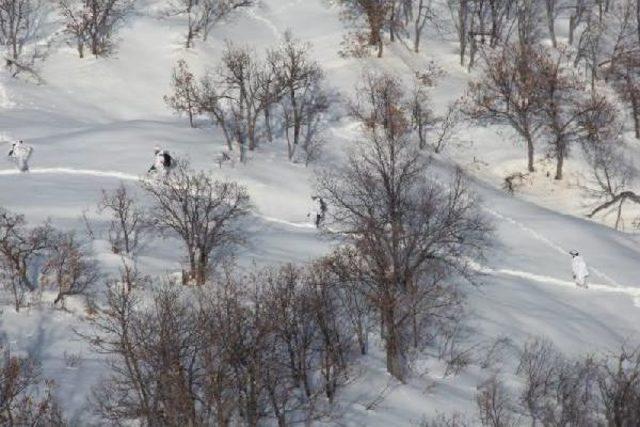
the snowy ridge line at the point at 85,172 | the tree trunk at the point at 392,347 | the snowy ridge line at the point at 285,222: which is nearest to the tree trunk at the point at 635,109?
the snowy ridge line at the point at 285,222

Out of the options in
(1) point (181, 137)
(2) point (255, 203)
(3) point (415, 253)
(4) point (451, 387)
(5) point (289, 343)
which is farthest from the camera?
(1) point (181, 137)

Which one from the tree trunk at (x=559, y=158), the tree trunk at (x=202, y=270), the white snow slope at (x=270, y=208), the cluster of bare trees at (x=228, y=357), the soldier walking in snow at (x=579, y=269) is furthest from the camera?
the tree trunk at (x=559, y=158)

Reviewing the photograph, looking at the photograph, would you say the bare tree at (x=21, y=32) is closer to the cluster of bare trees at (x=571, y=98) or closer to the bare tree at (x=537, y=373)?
the cluster of bare trees at (x=571, y=98)

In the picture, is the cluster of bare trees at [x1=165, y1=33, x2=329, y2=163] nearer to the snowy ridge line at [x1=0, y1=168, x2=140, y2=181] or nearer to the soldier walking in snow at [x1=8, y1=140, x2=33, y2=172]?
the snowy ridge line at [x1=0, y1=168, x2=140, y2=181]

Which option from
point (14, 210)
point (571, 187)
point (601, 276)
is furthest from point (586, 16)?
point (14, 210)

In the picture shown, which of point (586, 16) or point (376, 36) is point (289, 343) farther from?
point (586, 16)

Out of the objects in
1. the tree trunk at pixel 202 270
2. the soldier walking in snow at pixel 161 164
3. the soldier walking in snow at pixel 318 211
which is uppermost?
the soldier walking in snow at pixel 161 164
